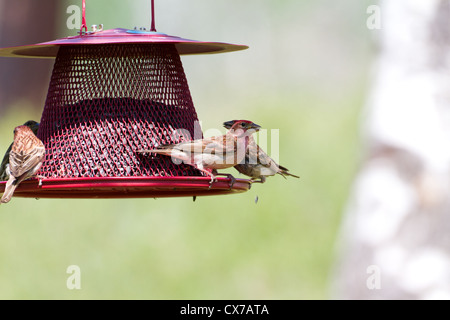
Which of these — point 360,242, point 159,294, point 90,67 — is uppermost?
point 90,67

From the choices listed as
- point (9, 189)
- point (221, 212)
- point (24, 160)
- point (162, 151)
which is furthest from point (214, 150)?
point (221, 212)

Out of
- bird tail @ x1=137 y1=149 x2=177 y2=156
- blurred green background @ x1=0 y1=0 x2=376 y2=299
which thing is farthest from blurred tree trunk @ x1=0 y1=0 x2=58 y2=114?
bird tail @ x1=137 y1=149 x2=177 y2=156

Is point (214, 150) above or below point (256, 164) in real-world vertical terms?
above

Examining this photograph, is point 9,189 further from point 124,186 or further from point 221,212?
point 221,212

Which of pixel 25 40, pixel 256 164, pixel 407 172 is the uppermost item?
pixel 25 40
